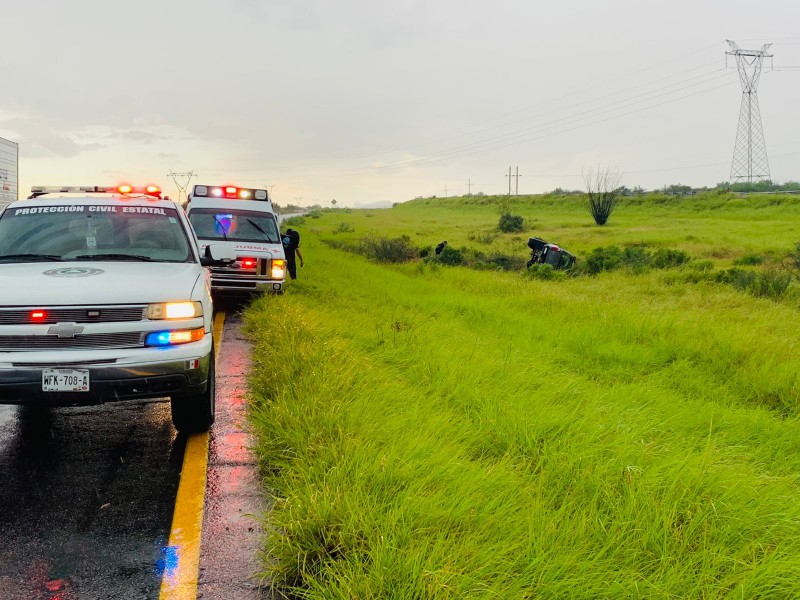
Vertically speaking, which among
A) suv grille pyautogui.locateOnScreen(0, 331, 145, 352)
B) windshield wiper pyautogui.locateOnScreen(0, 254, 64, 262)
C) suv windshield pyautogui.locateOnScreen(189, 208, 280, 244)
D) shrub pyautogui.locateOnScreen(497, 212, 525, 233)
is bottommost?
suv grille pyautogui.locateOnScreen(0, 331, 145, 352)

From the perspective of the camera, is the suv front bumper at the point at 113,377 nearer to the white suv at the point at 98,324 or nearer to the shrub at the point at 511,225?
the white suv at the point at 98,324

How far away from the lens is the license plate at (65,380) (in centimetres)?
391

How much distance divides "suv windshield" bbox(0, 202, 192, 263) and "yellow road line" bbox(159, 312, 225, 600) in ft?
5.75

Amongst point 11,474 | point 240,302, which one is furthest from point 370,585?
point 240,302

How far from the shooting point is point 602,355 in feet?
23.9

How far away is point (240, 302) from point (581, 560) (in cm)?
1060

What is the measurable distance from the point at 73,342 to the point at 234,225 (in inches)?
306

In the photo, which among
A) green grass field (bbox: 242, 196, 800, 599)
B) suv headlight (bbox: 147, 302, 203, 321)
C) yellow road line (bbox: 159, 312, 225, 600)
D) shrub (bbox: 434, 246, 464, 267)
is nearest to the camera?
green grass field (bbox: 242, 196, 800, 599)

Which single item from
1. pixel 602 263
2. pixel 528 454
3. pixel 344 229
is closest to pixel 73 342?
pixel 528 454

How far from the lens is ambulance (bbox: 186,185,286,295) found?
1067 centimetres

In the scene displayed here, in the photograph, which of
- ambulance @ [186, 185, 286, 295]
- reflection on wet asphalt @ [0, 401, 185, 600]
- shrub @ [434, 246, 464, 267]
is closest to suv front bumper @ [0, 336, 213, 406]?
reflection on wet asphalt @ [0, 401, 185, 600]

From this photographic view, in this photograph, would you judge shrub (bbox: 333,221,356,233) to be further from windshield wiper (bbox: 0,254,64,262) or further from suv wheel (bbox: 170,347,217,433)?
suv wheel (bbox: 170,347,217,433)

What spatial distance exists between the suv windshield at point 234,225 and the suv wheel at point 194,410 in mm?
6906

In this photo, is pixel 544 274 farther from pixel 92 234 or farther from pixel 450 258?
pixel 92 234
